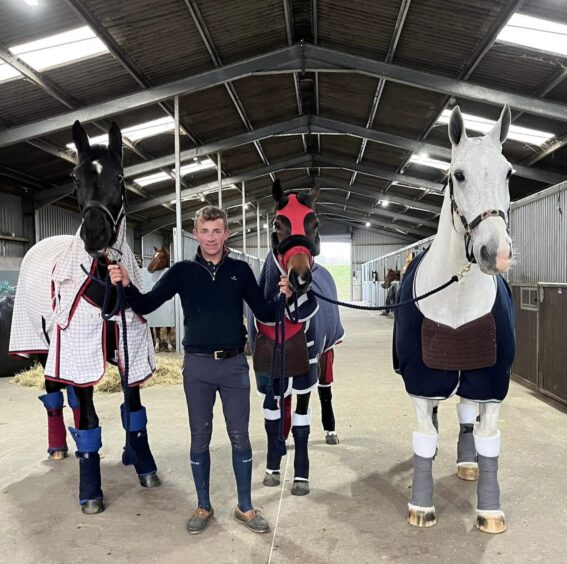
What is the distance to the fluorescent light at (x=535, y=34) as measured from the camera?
18.5ft

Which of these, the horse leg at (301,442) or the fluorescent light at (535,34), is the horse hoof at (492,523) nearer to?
the horse leg at (301,442)

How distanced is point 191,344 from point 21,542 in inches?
46.9

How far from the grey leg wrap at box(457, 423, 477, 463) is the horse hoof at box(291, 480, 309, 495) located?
0.98 metres

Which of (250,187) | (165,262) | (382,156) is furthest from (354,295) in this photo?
(165,262)

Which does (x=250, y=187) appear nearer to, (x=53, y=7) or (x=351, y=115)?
(x=351, y=115)

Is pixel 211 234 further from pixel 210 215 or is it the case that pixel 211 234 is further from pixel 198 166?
pixel 198 166

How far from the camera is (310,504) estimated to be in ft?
8.24

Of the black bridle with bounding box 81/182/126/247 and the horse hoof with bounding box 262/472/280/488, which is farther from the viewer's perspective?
the horse hoof with bounding box 262/472/280/488

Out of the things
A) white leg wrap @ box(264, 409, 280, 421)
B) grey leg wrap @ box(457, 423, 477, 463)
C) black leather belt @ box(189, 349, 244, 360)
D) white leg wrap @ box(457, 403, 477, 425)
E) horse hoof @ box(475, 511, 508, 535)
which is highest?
black leather belt @ box(189, 349, 244, 360)

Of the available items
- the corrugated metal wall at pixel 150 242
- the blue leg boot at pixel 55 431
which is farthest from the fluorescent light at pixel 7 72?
the corrugated metal wall at pixel 150 242

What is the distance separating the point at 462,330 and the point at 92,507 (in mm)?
2051

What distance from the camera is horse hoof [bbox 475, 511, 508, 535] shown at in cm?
220

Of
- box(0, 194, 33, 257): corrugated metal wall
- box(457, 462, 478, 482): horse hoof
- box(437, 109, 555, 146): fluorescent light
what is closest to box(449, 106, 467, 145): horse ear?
box(457, 462, 478, 482): horse hoof

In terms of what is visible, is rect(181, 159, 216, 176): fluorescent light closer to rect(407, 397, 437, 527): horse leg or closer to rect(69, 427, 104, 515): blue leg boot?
rect(69, 427, 104, 515): blue leg boot
